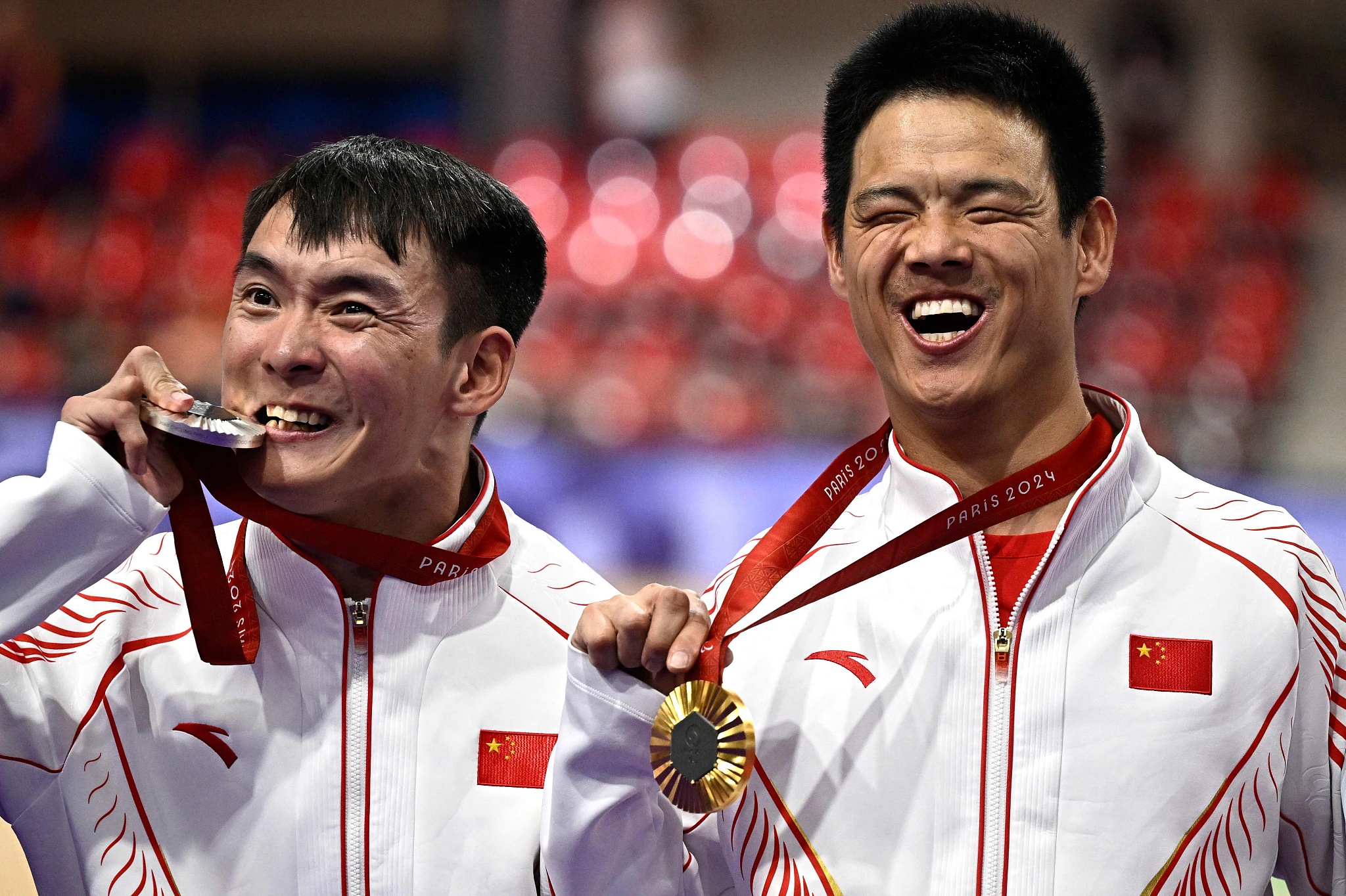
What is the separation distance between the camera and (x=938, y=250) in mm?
1917

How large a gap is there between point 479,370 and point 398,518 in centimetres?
28

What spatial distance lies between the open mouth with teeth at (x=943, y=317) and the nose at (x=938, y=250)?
42mm

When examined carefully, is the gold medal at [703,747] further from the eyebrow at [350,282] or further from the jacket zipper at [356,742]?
the eyebrow at [350,282]

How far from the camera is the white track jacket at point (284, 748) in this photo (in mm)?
1933

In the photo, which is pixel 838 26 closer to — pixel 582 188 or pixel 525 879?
pixel 582 188

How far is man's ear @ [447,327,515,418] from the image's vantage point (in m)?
2.21

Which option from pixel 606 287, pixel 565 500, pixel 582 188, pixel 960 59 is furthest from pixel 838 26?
pixel 960 59

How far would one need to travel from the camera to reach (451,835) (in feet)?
6.41

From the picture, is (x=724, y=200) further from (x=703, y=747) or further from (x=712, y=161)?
(x=703, y=747)

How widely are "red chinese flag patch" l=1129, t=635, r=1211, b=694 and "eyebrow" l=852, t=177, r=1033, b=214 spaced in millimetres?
627

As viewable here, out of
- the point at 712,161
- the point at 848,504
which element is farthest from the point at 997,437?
the point at 712,161

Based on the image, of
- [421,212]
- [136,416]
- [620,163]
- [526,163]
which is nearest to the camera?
[136,416]

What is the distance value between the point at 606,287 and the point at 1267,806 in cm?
643

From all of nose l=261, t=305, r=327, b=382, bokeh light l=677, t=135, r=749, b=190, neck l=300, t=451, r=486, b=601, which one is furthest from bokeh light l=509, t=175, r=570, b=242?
nose l=261, t=305, r=327, b=382
